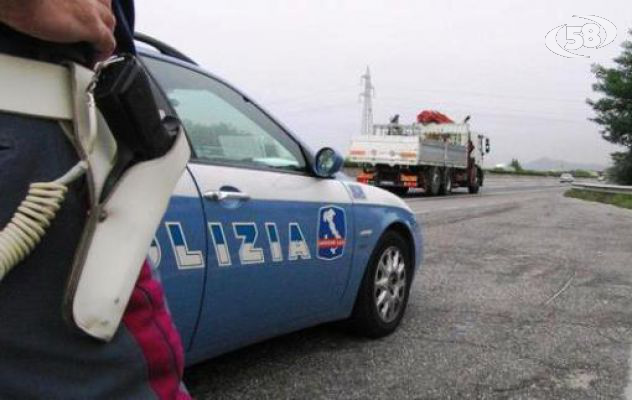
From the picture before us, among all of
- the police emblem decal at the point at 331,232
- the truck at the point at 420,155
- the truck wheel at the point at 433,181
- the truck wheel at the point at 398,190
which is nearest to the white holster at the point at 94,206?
the police emblem decal at the point at 331,232

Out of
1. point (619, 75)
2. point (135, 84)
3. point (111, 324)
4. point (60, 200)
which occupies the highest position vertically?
point (619, 75)

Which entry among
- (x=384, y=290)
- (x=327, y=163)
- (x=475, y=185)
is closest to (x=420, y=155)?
(x=475, y=185)

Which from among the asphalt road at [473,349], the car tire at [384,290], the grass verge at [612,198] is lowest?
the grass verge at [612,198]

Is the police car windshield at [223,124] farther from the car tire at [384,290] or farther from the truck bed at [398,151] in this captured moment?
the truck bed at [398,151]

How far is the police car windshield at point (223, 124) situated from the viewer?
315 centimetres

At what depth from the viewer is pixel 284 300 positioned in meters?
3.50

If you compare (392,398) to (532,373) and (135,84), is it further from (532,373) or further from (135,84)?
(135,84)

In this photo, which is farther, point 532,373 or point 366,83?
point 366,83

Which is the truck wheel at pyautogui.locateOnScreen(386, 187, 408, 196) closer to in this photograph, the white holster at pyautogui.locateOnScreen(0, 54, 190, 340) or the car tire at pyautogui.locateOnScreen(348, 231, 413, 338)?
the car tire at pyautogui.locateOnScreen(348, 231, 413, 338)

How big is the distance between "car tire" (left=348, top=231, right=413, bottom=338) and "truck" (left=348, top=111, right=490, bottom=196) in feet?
61.4

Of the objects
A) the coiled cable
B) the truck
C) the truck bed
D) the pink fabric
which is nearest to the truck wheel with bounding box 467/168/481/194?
the truck

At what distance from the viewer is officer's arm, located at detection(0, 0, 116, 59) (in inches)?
42.5

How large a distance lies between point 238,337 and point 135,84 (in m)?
2.20

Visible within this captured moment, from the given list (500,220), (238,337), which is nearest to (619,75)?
(500,220)
